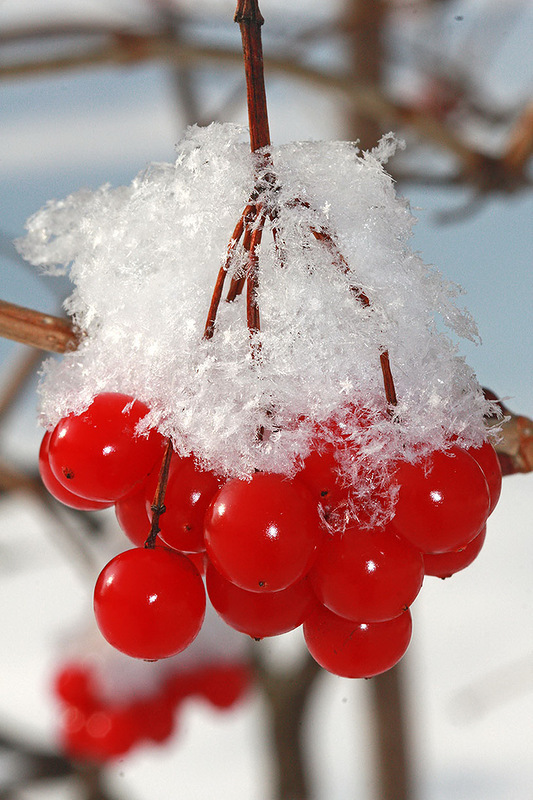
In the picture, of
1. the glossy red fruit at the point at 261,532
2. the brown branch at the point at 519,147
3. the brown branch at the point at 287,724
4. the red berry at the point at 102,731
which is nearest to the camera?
the glossy red fruit at the point at 261,532

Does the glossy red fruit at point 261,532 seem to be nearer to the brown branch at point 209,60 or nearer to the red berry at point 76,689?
the brown branch at point 209,60

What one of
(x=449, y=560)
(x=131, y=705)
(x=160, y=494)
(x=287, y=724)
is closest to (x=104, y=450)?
(x=160, y=494)

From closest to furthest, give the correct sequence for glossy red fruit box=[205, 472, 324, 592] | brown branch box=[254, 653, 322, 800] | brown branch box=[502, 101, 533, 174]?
glossy red fruit box=[205, 472, 324, 592], brown branch box=[502, 101, 533, 174], brown branch box=[254, 653, 322, 800]

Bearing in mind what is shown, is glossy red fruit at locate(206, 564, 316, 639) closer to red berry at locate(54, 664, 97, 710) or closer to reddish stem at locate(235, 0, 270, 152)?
reddish stem at locate(235, 0, 270, 152)

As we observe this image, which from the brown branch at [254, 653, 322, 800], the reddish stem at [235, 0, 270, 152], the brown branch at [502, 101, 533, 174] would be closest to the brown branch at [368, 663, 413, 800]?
the brown branch at [254, 653, 322, 800]

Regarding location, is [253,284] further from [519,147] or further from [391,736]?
[391,736]

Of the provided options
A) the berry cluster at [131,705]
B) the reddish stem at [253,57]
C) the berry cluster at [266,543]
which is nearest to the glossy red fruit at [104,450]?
the berry cluster at [266,543]
